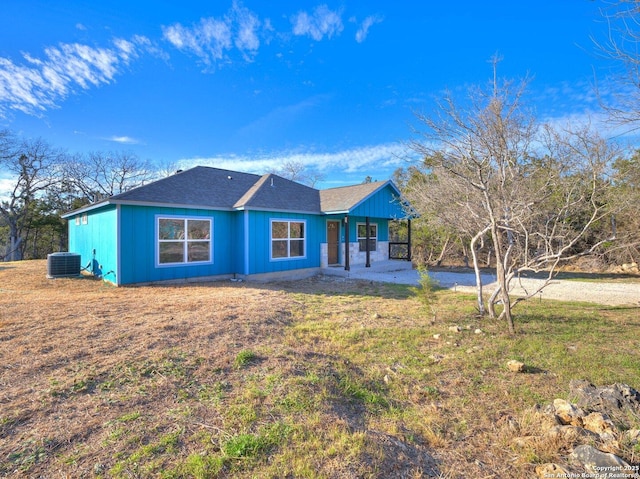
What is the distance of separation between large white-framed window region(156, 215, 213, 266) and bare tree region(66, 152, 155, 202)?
22257mm

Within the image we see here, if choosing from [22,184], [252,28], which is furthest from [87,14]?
[22,184]

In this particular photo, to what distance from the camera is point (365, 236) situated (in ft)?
48.1

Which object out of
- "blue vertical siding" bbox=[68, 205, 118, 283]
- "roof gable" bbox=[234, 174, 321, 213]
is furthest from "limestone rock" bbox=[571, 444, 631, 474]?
"blue vertical siding" bbox=[68, 205, 118, 283]

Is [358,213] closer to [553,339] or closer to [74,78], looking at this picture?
[553,339]

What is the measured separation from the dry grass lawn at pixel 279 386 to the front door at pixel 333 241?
744 centimetres

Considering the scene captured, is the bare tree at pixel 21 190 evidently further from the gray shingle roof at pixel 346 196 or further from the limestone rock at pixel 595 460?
the limestone rock at pixel 595 460

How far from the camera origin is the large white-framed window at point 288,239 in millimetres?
11359

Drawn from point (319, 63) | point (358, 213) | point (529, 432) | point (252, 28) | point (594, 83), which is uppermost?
point (319, 63)

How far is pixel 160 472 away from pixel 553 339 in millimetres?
5424

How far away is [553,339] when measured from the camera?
15.7 ft

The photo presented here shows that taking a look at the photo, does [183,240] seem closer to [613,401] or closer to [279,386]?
[279,386]

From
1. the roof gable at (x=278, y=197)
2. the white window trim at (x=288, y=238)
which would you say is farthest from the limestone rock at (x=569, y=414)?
the white window trim at (x=288, y=238)

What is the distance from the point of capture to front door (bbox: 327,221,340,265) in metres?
13.7

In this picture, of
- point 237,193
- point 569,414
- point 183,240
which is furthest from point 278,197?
point 569,414
